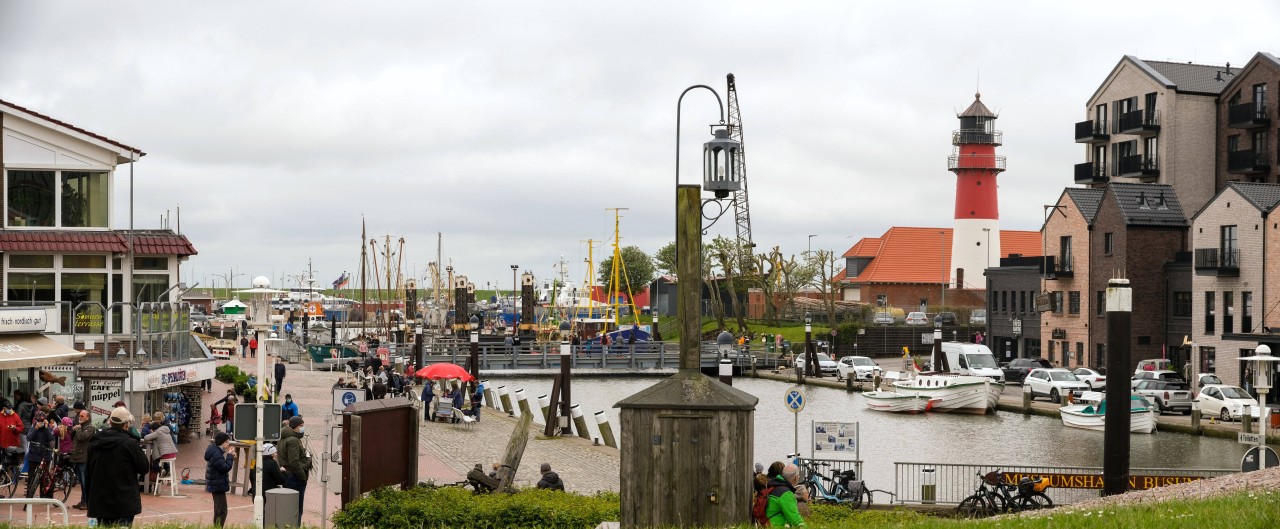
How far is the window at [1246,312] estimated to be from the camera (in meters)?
49.7

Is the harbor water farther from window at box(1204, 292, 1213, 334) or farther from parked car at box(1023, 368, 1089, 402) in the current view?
window at box(1204, 292, 1213, 334)

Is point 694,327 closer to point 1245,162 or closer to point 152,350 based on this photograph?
point 152,350

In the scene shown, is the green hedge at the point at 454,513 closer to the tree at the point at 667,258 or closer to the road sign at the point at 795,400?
the road sign at the point at 795,400

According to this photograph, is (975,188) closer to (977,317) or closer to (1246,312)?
(977,317)

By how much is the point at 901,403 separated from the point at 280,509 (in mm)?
37543

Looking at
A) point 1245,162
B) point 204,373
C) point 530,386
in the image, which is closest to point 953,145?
point 1245,162

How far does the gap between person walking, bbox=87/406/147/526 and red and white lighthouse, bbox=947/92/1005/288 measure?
80.0 m

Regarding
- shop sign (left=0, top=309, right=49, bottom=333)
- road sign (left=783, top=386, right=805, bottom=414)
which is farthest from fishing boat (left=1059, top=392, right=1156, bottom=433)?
shop sign (left=0, top=309, right=49, bottom=333)

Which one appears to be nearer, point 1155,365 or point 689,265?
point 689,265

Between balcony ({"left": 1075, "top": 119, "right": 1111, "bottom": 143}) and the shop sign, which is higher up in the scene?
balcony ({"left": 1075, "top": 119, "right": 1111, "bottom": 143})

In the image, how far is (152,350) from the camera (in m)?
27.5

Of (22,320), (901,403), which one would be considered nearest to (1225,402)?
(901,403)

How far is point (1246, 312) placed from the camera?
50.2m

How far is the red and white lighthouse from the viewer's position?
89.8m
